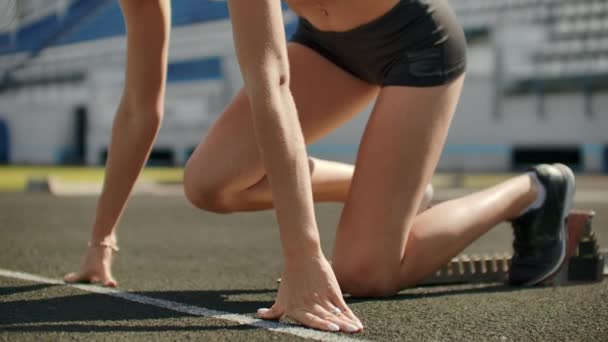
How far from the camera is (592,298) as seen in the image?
2.45m

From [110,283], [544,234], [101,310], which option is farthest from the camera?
[544,234]

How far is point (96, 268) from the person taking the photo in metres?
2.52

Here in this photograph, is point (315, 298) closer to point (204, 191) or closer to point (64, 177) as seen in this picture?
point (204, 191)

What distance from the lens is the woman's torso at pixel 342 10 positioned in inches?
93.7

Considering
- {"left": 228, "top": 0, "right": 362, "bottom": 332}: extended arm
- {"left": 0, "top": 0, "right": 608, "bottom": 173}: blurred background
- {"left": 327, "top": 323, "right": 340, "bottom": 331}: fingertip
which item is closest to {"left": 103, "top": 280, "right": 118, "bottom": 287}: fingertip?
{"left": 228, "top": 0, "right": 362, "bottom": 332}: extended arm

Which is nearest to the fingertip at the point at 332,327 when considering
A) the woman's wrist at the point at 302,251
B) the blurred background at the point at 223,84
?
the woman's wrist at the point at 302,251

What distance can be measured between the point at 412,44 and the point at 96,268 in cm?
126

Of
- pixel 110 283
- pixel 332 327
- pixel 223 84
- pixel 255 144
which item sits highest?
pixel 255 144

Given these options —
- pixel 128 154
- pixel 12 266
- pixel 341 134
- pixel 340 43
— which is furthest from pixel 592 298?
pixel 341 134

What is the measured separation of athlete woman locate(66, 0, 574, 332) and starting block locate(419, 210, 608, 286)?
→ 0.22 feet

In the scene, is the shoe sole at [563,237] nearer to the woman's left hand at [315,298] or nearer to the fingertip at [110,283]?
the woman's left hand at [315,298]

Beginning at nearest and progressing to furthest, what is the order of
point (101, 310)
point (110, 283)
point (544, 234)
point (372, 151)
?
point (101, 310), point (372, 151), point (110, 283), point (544, 234)

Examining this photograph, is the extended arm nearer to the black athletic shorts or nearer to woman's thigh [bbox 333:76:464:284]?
woman's thigh [bbox 333:76:464:284]

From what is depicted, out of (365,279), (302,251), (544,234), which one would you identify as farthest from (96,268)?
(544,234)
